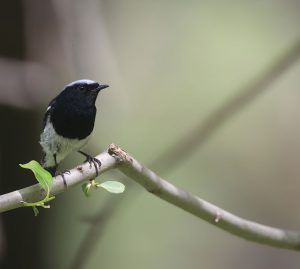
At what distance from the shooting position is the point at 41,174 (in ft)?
5.02

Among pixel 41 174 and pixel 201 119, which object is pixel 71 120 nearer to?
pixel 41 174

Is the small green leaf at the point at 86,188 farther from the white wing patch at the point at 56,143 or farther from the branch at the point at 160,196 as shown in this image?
the white wing patch at the point at 56,143

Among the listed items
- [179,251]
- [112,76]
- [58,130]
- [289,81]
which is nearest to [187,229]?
[179,251]

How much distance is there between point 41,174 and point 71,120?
1117 millimetres

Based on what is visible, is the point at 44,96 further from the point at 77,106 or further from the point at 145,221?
the point at 145,221

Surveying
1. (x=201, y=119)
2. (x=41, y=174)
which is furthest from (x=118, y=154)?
(x=201, y=119)

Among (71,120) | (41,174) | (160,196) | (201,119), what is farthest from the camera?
(201,119)

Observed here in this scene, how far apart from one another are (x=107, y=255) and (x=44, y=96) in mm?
2339

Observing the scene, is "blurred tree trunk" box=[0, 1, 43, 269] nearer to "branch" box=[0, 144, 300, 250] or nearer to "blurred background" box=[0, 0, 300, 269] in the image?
"blurred background" box=[0, 0, 300, 269]

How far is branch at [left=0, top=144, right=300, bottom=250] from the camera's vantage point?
63.1 inches

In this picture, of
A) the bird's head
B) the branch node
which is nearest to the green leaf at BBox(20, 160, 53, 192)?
the branch node

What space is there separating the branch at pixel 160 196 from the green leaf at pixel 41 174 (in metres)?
0.07

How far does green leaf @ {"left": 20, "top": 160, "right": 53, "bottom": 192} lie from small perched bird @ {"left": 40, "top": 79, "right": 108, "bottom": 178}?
1.06 m

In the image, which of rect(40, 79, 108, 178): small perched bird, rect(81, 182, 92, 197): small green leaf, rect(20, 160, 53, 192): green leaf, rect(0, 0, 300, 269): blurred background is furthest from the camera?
rect(0, 0, 300, 269): blurred background
